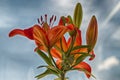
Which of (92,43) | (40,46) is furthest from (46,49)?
(92,43)

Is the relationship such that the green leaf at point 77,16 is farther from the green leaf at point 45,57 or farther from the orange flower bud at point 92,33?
the green leaf at point 45,57

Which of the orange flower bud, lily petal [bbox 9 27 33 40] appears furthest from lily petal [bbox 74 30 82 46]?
lily petal [bbox 9 27 33 40]

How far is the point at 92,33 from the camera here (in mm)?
773

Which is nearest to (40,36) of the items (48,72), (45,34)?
(45,34)

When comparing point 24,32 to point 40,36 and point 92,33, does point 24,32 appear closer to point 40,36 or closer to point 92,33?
point 40,36

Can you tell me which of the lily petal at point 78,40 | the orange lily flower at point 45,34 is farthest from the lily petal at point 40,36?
the lily petal at point 78,40

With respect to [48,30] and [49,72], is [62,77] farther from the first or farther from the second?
[48,30]

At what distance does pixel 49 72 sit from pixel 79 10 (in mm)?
242

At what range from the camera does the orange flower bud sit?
0.76 metres

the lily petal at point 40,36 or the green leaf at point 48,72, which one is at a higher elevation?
the lily petal at point 40,36

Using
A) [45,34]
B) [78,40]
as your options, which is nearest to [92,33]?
[78,40]

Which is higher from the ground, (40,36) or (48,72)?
(40,36)

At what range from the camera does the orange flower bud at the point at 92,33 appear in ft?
2.50

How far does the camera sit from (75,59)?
77cm
